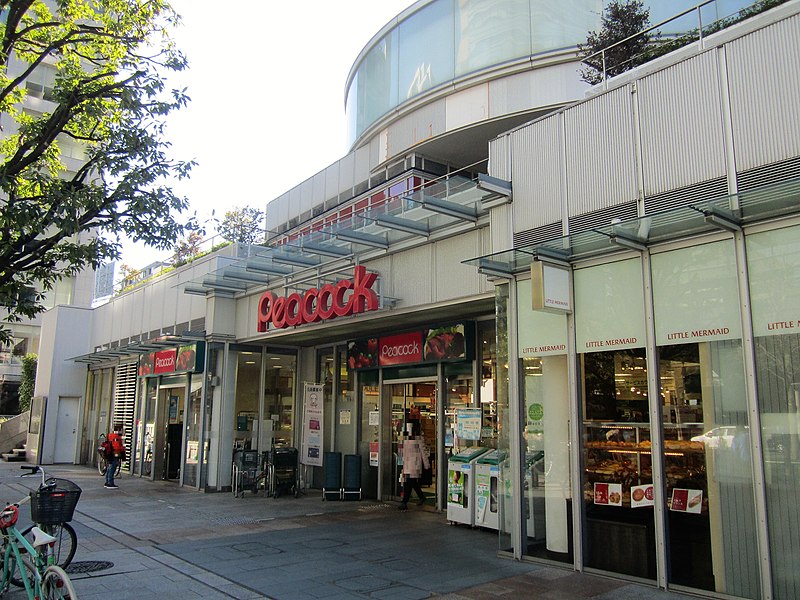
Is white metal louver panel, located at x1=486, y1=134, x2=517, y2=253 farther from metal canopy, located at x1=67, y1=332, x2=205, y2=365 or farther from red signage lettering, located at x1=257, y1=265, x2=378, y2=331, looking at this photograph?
metal canopy, located at x1=67, y1=332, x2=205, y2=365

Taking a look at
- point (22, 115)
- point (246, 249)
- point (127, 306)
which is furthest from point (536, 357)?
point (127, 306)

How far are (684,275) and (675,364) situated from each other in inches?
37.6

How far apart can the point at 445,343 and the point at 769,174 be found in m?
6.59

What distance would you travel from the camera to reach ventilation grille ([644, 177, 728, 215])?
640 cm

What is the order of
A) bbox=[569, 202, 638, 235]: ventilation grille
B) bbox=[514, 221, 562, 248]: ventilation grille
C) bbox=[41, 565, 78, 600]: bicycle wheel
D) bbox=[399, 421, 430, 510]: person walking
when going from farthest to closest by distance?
bbox=[399, 421, 430, 510]: person walking
bbox=[514, 221, 562, 248]: ventilation grille
bbox=[569, 202, 638, 235]: ventilation grille
bbox=[41, 565, 78, 600]: bicycle wheel

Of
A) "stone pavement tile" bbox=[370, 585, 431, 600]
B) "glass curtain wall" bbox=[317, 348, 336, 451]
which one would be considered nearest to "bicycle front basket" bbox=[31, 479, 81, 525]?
"stone pavement tile" bbox=[370, 585, 431, 600]

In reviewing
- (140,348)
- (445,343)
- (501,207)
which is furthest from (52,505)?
(140,348)

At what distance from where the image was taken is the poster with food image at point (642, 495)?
264 inches

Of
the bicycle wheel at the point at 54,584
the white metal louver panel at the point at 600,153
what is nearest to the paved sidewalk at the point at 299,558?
the bicycle wheel at the point at 54,584

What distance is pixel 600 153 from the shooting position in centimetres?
753

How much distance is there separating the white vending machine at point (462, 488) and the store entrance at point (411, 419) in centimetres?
192

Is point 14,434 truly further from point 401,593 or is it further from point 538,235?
point 538,235

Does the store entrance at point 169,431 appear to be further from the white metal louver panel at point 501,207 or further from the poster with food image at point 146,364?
the white metal louver panel at point 501,207

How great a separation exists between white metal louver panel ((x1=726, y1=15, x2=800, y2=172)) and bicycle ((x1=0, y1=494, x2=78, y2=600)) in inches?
280
